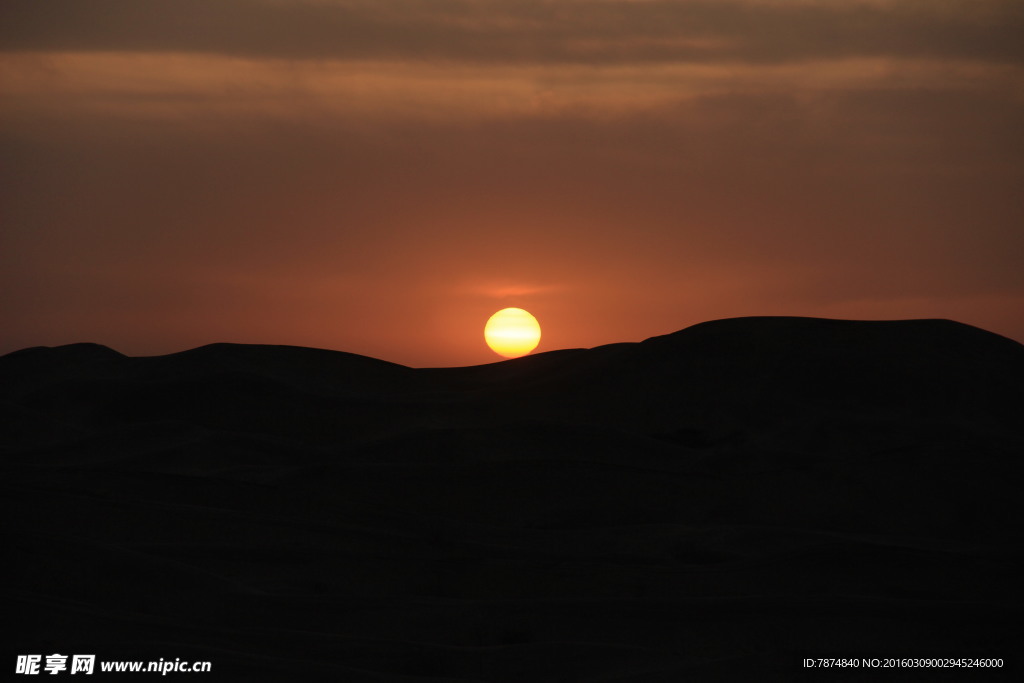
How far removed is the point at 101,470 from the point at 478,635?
651 cm

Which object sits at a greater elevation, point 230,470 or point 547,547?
point 230,470

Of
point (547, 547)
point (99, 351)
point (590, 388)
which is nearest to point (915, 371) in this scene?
point (590, 388)

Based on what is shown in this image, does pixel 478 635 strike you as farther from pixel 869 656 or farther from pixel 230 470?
pixel 230 470

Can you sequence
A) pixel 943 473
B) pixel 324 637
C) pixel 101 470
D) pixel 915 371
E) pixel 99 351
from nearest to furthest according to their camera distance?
pixel 324 637 < pixel 101 470 < pixel 943 473 < pixel 915 371 < pixel 99 351

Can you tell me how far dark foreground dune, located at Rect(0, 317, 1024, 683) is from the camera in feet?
23.9

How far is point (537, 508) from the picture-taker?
1270cm

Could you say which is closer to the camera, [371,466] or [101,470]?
[101,470]

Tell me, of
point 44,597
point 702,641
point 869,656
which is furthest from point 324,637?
point 869,656

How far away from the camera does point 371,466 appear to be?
13.9 metres

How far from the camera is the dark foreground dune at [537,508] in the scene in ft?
23.9

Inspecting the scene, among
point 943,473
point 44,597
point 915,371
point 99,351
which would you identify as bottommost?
point 44,597

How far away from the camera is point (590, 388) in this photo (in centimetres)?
2102

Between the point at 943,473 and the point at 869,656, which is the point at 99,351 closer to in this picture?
the point at 943,473

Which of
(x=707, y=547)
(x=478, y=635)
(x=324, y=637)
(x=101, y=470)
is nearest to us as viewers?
(x=324, y=637)
